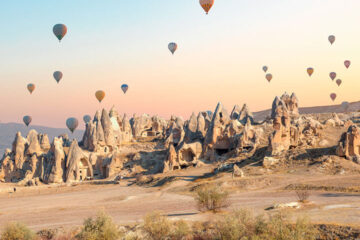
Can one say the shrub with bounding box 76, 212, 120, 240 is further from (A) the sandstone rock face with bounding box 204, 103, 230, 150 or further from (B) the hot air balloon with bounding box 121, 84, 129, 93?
(B) the hot air balloon with bounding box 121, 84, 129, 93

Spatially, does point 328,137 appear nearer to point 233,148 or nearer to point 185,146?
point 233,148

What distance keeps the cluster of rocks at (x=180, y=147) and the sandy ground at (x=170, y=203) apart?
20.9 feet

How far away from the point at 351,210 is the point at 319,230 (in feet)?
16.7

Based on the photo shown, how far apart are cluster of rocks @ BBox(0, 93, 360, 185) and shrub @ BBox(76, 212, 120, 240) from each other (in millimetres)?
22623

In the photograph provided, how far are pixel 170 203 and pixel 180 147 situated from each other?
78.3 ft

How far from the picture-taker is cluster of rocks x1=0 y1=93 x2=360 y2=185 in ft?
157

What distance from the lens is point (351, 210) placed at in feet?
74.4

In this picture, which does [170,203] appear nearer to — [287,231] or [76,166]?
[287,231]

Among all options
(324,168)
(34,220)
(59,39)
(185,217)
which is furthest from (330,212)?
(59,39)

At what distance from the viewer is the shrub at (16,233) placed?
19969mm

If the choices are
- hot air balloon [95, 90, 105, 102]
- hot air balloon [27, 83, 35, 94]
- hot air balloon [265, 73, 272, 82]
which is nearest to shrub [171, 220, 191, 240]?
hot air balloon [95, 90, 105, 102]

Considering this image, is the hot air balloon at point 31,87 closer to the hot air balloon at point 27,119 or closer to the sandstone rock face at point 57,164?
the hot air balloon at point 27,119

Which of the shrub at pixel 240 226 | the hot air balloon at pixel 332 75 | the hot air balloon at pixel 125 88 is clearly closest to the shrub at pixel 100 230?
the shrub at pixel 240 226

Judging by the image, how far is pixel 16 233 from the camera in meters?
20.0
